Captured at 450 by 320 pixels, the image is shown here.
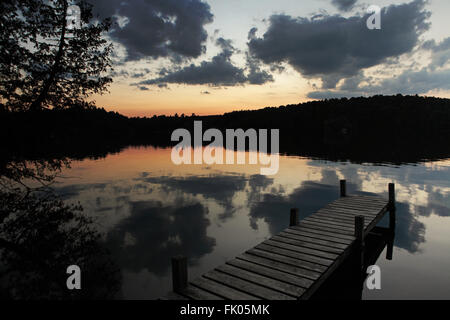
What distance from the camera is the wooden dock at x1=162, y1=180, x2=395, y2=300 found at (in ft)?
21.0

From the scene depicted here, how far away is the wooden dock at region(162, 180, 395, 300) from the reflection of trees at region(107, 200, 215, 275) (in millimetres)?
3992

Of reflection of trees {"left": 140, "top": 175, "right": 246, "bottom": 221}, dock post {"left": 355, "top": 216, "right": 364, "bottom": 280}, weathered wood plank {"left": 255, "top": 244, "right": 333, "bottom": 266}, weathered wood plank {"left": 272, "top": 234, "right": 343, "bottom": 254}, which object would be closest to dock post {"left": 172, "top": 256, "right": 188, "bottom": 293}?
weathered wood plank {"left": 255, "top": 244, "right": 333, "bottom": 266}

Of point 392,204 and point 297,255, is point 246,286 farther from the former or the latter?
point 392,204

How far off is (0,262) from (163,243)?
620 centimetres

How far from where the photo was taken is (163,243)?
13.2 m

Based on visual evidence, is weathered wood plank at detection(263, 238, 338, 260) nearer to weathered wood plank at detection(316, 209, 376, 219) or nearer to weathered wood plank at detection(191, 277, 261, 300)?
weathered wood plank at detection(191, 277, 261, 300)

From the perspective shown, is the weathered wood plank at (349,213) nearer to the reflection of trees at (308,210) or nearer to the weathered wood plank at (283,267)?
the reflection of trees at (308,210)

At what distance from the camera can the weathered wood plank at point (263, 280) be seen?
6539 mm

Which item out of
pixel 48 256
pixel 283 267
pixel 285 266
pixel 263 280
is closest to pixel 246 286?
pixel 263 280

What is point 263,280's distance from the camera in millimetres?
7004

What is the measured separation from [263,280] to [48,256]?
884 centimetres

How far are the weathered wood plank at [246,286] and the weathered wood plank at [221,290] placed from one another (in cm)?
11

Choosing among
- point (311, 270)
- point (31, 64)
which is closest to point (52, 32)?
point (31, 64)
